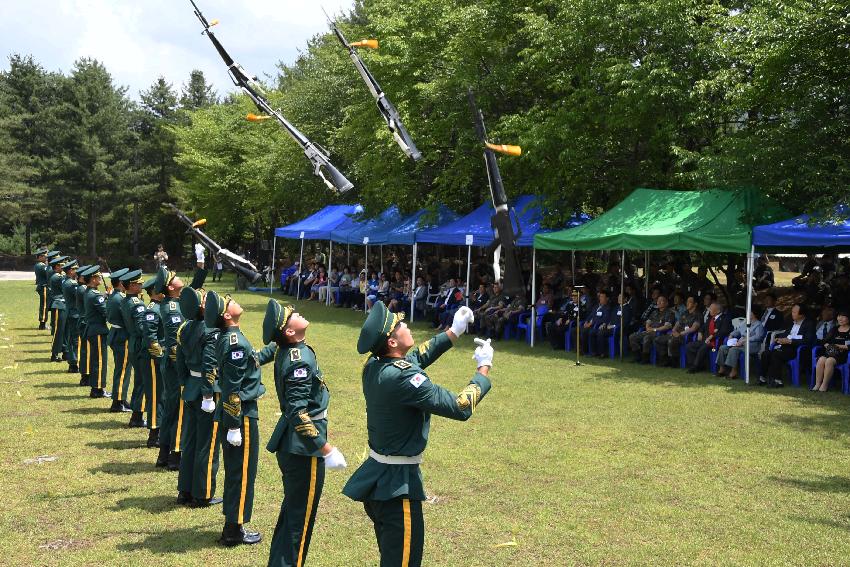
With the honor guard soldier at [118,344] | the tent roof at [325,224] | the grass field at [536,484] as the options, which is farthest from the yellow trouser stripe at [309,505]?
the tent roof at [325,224]

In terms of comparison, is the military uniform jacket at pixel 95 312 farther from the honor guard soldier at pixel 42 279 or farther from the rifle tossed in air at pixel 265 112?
the honor guard soldier at pixel 42 279

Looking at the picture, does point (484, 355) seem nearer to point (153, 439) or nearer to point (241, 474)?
point (241, 474)

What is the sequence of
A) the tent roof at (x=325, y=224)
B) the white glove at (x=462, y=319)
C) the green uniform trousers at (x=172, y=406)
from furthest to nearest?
the tent roof at (x=325, y=224) < the green uniform trousers at (x=172, y=406) < the white glove at (x=462, y=319)

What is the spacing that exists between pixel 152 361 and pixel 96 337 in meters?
3.13

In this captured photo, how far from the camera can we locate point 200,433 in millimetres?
7531

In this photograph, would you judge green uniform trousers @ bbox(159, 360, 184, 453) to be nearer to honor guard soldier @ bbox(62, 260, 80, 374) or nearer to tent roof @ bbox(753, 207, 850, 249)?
honor guard soldier @ bbox(62, 260, 80, 374)

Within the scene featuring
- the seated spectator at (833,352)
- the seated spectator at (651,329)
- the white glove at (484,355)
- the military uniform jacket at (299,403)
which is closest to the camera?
the white glove at (484,355)

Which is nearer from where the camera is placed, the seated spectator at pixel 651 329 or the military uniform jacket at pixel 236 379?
the military uniform jacket at pixel 236 379

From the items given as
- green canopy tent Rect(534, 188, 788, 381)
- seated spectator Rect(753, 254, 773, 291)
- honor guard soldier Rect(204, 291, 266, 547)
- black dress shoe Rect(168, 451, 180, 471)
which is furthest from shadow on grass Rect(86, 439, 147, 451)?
seated spectator Rect(753, 254, 773, 291)

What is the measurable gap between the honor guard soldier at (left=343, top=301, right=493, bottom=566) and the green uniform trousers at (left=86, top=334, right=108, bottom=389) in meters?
8.98

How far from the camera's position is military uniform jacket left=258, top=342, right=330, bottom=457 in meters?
5.60

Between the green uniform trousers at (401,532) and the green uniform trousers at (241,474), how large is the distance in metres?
2.03

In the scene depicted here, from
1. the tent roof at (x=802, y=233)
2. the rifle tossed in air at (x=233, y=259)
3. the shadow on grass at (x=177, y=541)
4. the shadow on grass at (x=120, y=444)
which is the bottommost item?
the shadow on grass at (x=177, y=541)

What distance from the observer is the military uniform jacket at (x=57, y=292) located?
56.8 feet
